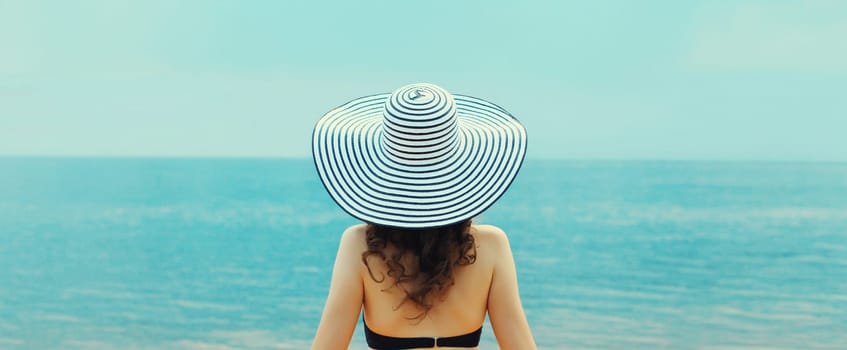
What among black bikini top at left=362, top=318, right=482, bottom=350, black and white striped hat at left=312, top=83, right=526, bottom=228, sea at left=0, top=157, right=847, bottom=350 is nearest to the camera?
black and white striped hat at left=312, top=83, right=526, bottom=228

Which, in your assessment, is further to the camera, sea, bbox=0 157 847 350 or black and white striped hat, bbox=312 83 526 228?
sea, bbox=0 157 847 350

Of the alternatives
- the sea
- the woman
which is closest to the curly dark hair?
the woman

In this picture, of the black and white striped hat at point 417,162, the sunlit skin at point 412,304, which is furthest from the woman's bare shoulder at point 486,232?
the black and white striped hat at point 417,162

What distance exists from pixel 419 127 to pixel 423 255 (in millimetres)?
230

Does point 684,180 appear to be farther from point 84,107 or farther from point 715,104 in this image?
point 84,107

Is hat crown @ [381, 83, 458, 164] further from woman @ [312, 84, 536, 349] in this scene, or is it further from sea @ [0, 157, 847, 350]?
sea @ [0, 157, 847, 350]

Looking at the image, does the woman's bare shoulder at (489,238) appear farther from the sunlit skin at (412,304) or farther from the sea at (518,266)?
the sea at (518,266)

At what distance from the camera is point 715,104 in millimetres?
42250

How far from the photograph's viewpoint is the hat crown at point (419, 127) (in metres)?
1.69

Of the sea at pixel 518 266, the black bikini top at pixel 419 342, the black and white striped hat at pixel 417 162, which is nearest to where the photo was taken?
the black and white striped hat at pixel 417 162

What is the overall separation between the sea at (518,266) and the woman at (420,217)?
1.25 feet

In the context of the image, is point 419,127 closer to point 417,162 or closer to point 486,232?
point 417,162

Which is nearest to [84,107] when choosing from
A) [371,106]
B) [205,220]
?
[205,220]

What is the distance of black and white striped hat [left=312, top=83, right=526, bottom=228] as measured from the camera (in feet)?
5.47
